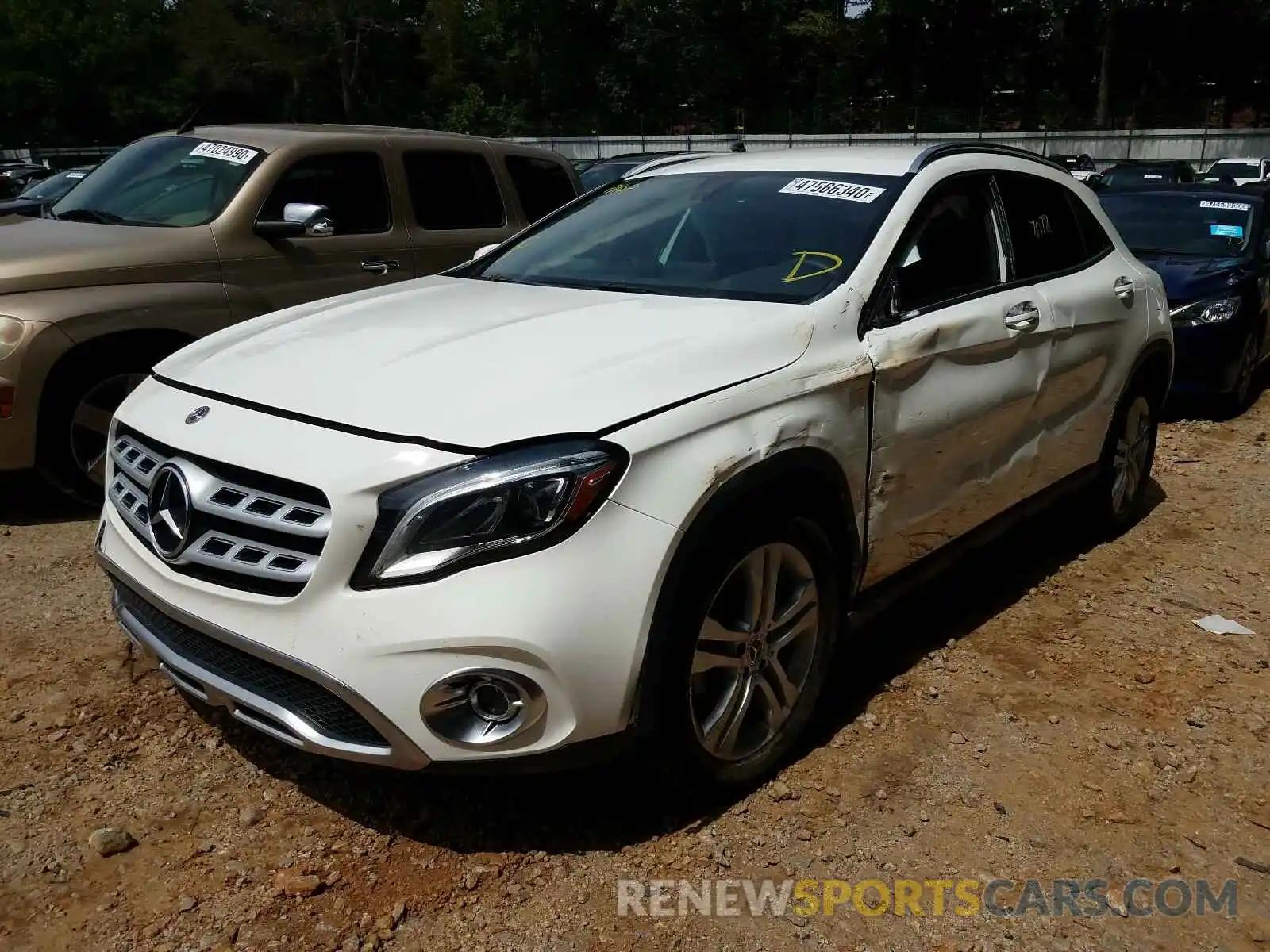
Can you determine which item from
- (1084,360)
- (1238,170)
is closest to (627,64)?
(1238,170)

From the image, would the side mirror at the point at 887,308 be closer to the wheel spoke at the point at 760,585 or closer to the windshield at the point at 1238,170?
the wheel spoke at the point at 760,585

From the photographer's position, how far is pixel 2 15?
56.6 m

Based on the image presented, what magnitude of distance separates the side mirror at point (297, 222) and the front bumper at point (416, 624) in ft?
10.4

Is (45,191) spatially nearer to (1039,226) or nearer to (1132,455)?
(1039,226)

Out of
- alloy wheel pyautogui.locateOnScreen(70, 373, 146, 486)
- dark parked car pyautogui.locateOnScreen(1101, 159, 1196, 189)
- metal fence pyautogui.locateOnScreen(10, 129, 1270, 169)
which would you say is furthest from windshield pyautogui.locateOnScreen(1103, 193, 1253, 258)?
metal fence pyautogui.locateOnScreen(10, 129, 1270, 169)

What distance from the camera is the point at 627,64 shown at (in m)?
53.4

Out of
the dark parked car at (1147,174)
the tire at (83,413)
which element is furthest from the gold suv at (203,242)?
the dark parked car at (1147,174)

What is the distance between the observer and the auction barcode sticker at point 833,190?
3512 mm

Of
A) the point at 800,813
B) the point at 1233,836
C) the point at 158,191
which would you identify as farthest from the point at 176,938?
the point at 158,191

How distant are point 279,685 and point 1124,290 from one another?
380cm

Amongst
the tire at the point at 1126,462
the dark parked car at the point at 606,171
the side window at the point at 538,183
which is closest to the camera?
the tire at the point at 1126,462

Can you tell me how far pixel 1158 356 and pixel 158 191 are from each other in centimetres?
503

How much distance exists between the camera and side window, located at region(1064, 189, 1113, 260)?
14.9 ft

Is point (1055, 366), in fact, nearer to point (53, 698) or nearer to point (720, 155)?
point (720, 155)
